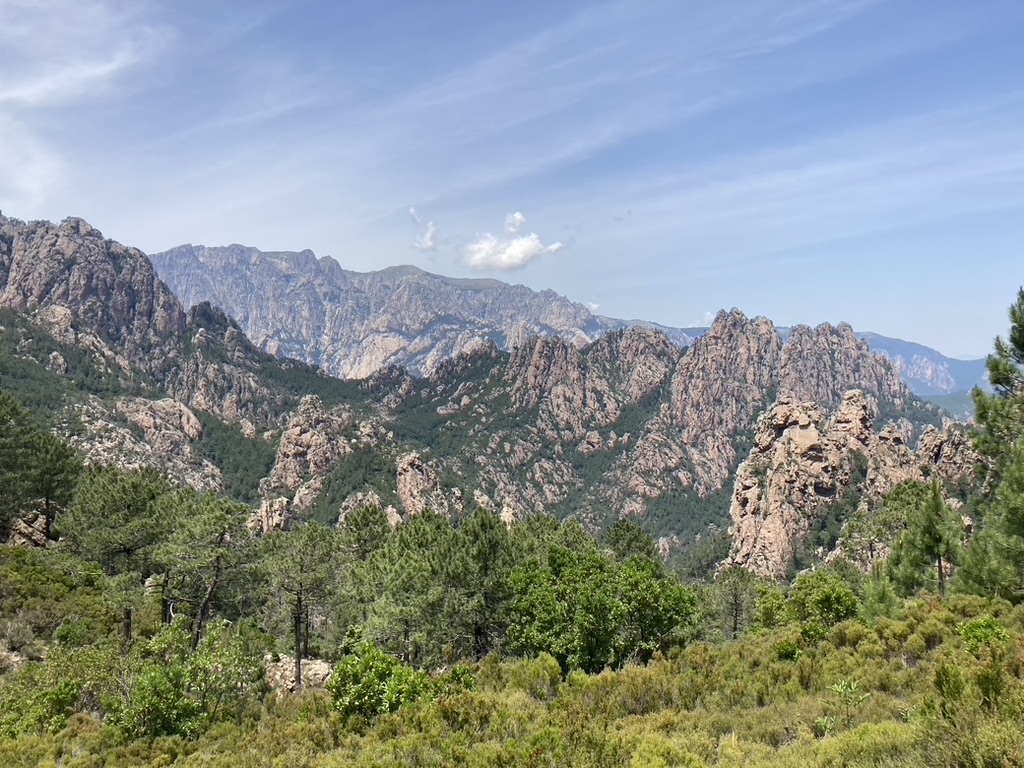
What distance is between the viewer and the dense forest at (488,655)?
41.8ft

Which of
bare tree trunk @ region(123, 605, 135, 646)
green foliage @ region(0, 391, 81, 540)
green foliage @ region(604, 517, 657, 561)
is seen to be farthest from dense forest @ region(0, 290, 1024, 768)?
green foliage @ region(604, 517, 657, 561)

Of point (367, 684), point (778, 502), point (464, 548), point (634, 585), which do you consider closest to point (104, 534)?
point (464, 548)

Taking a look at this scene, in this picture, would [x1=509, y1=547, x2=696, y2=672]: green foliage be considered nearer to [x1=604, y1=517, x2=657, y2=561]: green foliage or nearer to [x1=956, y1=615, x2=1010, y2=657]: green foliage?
[x1=956, y1=615, x2=1010, y2=657]: green foliage

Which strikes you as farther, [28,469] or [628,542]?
[628,542]

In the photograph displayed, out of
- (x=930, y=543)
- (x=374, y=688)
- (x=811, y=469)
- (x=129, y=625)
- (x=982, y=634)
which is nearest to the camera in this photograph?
(x=982, y=634)

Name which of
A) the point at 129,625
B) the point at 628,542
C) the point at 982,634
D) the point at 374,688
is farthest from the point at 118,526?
the point at 982,634

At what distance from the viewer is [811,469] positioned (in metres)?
147

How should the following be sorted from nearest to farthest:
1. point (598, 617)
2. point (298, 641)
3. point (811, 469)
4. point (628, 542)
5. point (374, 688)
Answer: point (374, 688), point (598, 617), point (298, 641), point (628, 542), point (811, 469)

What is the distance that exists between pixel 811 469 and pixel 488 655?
141m

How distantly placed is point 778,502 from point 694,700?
141m

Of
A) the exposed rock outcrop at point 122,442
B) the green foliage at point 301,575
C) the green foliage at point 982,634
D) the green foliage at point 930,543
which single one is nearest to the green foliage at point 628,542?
the green foliage at point 930,543

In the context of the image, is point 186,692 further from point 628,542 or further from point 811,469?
point 811,469

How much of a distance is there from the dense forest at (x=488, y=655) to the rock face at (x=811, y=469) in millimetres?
104557

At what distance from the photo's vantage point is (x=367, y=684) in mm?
18609
